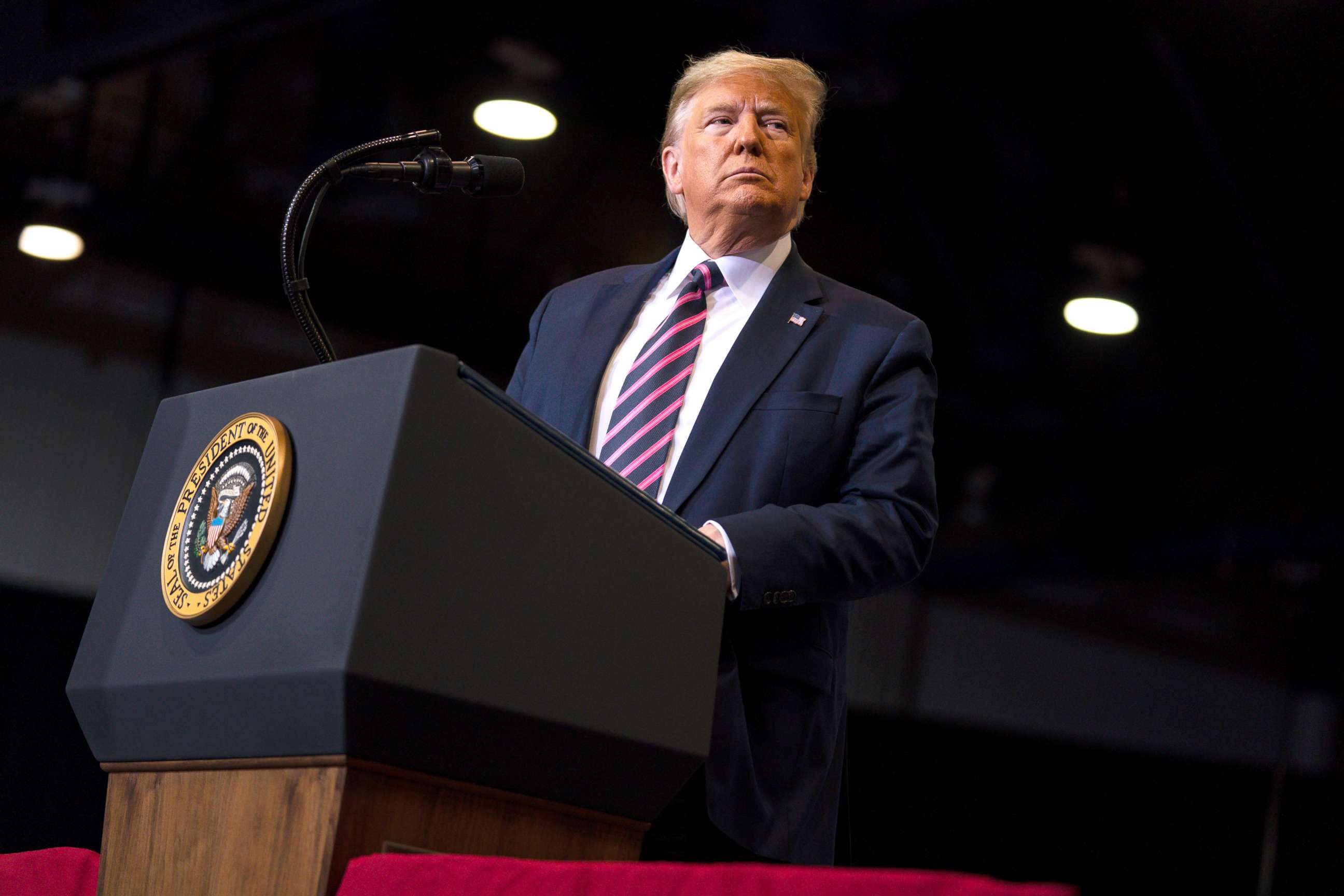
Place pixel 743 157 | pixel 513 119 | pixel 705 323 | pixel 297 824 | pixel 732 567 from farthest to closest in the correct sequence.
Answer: pixel 513 119, pixel 743 157, pixel 705 323, pixel 732 567, pixel 297 824

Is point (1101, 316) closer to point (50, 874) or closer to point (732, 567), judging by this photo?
point (732, 567)

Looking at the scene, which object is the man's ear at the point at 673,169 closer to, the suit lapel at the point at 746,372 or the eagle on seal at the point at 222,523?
the suit lapel at the point at 746,372

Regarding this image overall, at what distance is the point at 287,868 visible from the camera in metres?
1.09

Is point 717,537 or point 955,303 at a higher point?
point 955,303

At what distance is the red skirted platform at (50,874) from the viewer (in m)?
1.44

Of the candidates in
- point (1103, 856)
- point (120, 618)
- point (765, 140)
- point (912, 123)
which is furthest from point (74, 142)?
point (1103, 856)

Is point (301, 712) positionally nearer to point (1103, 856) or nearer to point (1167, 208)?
point (1167, 208)

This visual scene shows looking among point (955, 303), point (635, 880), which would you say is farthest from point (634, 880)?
point (955, 303)

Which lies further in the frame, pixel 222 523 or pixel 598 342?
pixel 598 342

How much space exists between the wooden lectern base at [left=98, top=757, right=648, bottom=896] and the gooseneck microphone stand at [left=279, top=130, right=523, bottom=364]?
42 cm

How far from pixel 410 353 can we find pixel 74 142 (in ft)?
19.9

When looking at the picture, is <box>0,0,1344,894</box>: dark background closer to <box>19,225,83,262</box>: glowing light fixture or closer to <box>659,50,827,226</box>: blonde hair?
<box>19,225,83,262</box>: glowing light fixture

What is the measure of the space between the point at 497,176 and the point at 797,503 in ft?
1.57

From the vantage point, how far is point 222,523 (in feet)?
3.95
